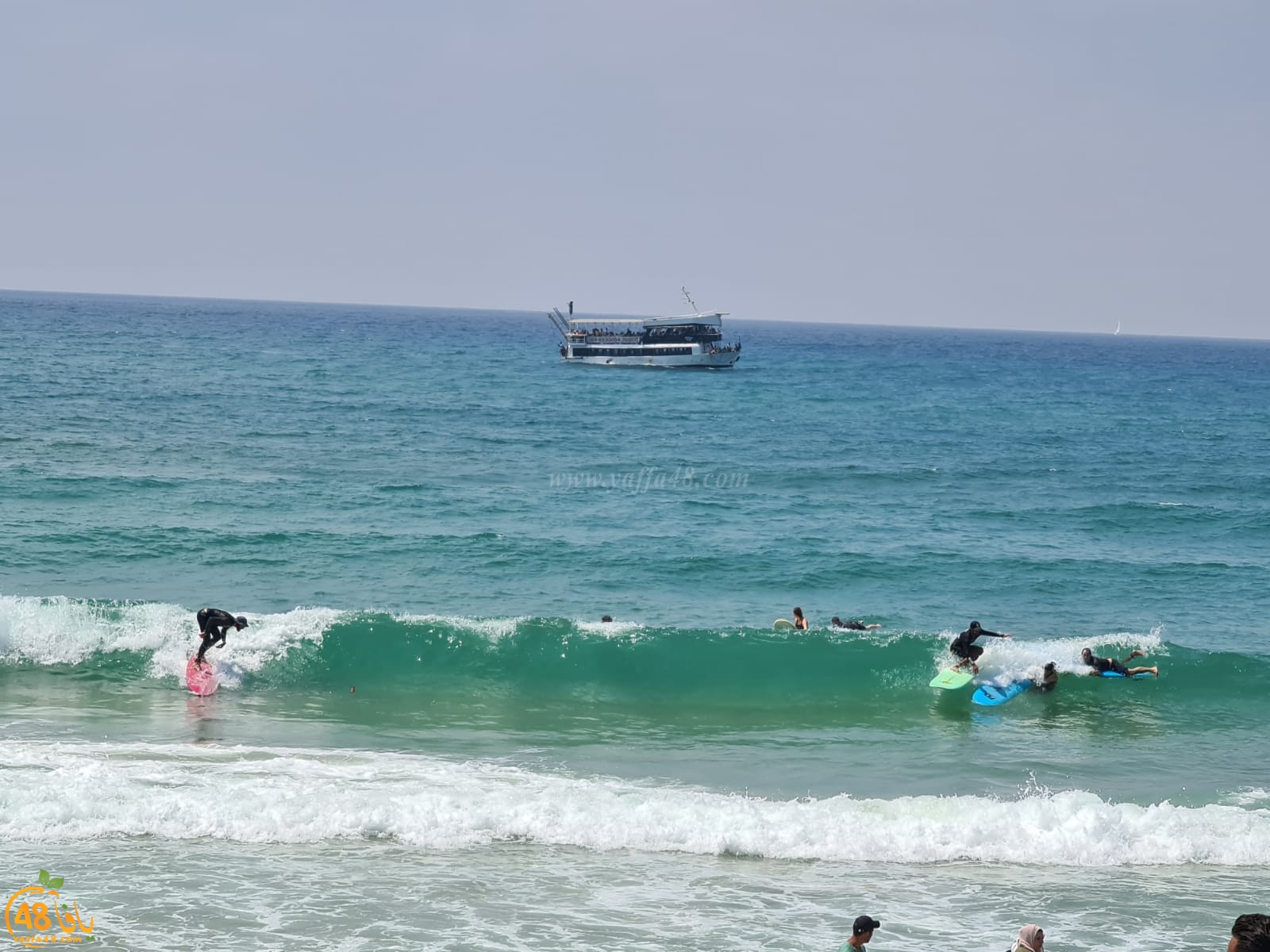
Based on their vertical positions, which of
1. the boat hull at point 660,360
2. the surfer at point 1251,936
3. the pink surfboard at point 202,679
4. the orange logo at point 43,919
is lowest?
the orange logo at point 43,919

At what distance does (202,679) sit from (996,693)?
14.1 meters

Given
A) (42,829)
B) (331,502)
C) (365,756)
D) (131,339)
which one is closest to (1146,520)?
(331,502)

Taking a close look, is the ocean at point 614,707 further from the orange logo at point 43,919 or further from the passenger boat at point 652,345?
the passenger boat at point 652,345

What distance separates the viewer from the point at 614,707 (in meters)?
21.2

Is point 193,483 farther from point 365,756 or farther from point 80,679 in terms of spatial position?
point 365,756

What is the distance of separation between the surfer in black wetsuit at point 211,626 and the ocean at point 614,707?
53 cm

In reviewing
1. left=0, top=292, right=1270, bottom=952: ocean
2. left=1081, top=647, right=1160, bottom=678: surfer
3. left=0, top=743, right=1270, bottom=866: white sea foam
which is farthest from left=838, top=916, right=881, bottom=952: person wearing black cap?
left=1081, top=647, right=1160, bottom=678: surfer

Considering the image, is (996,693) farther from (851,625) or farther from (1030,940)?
(1030,940)

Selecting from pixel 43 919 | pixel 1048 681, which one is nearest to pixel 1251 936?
pixel 43 919

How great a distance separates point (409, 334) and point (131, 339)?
220 ft

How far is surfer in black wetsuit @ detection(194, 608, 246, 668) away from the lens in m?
21.3

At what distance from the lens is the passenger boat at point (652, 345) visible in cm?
11244

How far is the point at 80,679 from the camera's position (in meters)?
21.4

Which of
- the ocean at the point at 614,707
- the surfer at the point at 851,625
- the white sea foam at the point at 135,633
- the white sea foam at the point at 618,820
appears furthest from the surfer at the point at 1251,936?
the white sea foam at the point at 135,633
